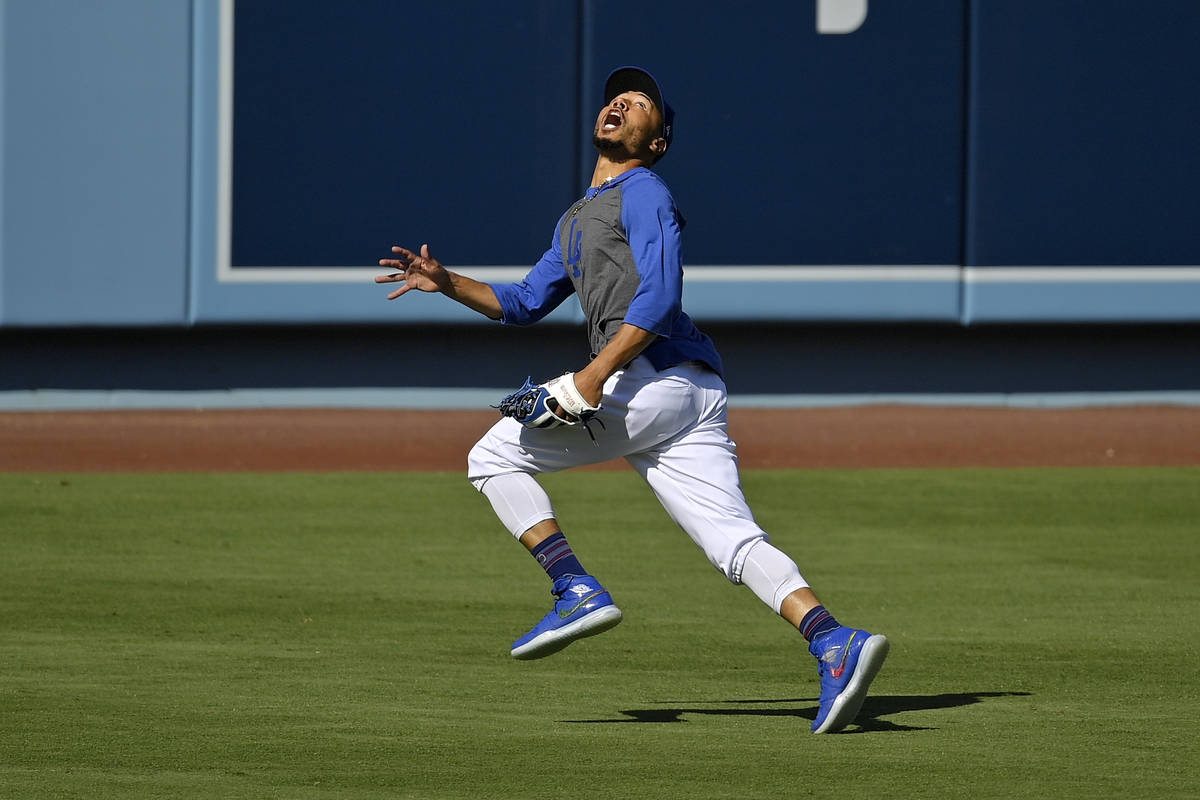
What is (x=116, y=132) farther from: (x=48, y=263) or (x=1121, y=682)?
(x=1121, y=682)

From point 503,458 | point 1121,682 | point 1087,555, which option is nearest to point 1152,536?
point 1087,555

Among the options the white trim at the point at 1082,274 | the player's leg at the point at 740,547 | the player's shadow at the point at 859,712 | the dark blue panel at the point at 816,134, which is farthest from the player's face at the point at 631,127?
the white trim at the point at 1082,274

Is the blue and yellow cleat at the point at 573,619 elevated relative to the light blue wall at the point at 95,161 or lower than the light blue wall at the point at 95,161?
lower

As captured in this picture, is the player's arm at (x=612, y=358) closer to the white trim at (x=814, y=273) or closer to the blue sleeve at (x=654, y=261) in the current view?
the blue sleeve at (x=654, y=261)

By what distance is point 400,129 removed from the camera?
1287cm

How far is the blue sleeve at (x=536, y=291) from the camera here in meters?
5.54

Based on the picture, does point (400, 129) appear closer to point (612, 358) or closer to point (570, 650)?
point (570, 650)

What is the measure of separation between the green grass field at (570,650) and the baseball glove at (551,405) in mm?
864

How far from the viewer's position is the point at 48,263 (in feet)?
41.0

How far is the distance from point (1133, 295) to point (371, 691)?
9.44 m

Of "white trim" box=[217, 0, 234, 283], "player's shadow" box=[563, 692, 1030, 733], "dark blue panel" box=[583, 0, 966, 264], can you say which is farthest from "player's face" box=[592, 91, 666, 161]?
"white trim" box=[217, 0, 234, 283]

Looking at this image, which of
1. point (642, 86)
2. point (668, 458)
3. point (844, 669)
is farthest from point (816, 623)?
point (642, 86)

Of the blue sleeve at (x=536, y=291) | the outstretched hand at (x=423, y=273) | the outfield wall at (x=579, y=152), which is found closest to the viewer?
the outstretched hand at (x=423, y=273)

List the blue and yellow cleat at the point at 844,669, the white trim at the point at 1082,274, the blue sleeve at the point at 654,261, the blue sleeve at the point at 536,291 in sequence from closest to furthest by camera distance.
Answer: the blue and yellow cleat at the point at 844,669, the blue sleeve at the point at 654,261, the blue sleeve at the point at 536,291, the white trim at the point at 1082,274
